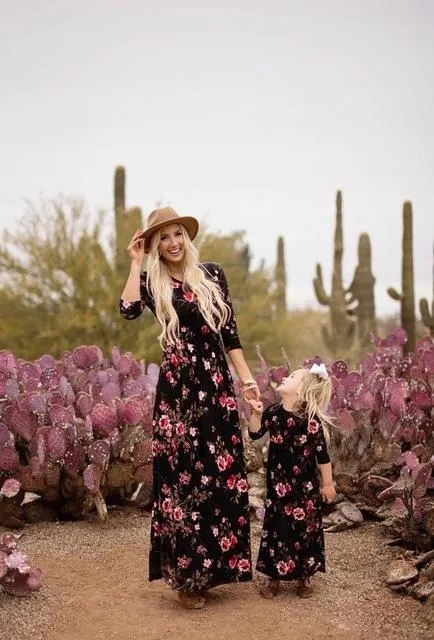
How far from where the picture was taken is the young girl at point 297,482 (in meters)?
4.33

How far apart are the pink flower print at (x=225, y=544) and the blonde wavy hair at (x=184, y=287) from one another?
0.99 meters

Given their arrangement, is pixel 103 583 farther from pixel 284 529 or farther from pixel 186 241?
pixel 186 241

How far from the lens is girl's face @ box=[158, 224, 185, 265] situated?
439 centimetres

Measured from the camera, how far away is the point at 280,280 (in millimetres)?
23531

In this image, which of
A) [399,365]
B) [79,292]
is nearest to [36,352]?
[79,292]

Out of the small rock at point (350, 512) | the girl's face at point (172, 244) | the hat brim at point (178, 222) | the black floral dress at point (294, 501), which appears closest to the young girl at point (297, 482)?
the black floral dress at point (294, 501)

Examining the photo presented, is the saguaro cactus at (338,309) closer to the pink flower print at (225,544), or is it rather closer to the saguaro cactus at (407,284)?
the saguaro cactus at (407,284)

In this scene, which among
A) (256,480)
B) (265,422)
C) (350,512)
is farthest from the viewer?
(256,480)

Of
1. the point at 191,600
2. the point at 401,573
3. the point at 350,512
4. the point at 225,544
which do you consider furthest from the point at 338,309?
the point at 191,600

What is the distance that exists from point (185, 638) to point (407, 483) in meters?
1.67

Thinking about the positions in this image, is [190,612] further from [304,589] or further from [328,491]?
[328,491]

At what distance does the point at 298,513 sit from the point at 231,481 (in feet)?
1.22

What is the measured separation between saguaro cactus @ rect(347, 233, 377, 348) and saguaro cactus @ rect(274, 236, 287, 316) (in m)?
→ 1.86

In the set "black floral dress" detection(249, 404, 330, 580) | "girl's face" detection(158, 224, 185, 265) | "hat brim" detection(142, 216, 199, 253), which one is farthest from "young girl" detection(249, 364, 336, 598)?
"hat brim" detection(142, 216, 199, 253)
